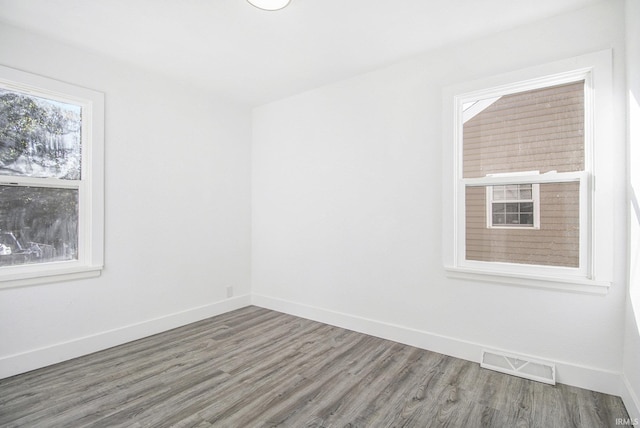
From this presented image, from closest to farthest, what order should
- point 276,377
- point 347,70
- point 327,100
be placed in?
point 276,377
point 347,70
point 327,100

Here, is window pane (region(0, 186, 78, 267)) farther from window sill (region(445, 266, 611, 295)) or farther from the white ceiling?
window sill (region(445, 266, 611, 295))

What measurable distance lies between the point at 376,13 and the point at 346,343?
113 inches

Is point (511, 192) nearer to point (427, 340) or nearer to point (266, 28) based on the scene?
point (427, 340)

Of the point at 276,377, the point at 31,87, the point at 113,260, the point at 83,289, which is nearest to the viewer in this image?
the point at 276,377

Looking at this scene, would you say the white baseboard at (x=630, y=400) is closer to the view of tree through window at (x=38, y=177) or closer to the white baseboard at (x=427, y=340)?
the white baseboard at (x=427, y=340)

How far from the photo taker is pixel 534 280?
2.52 m

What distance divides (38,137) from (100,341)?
6.21 feet

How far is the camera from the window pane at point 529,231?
8.18ft

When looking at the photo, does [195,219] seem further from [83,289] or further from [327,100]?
[327,100]

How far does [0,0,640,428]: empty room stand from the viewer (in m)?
2.24

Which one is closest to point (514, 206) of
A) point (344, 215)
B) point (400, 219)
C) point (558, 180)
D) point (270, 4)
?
point (558, 180)

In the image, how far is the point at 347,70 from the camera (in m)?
3.38

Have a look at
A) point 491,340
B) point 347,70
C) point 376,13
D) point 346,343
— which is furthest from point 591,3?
point 346,343

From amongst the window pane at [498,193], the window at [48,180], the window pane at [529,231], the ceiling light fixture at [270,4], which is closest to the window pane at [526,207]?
the window pane at [529,231]
